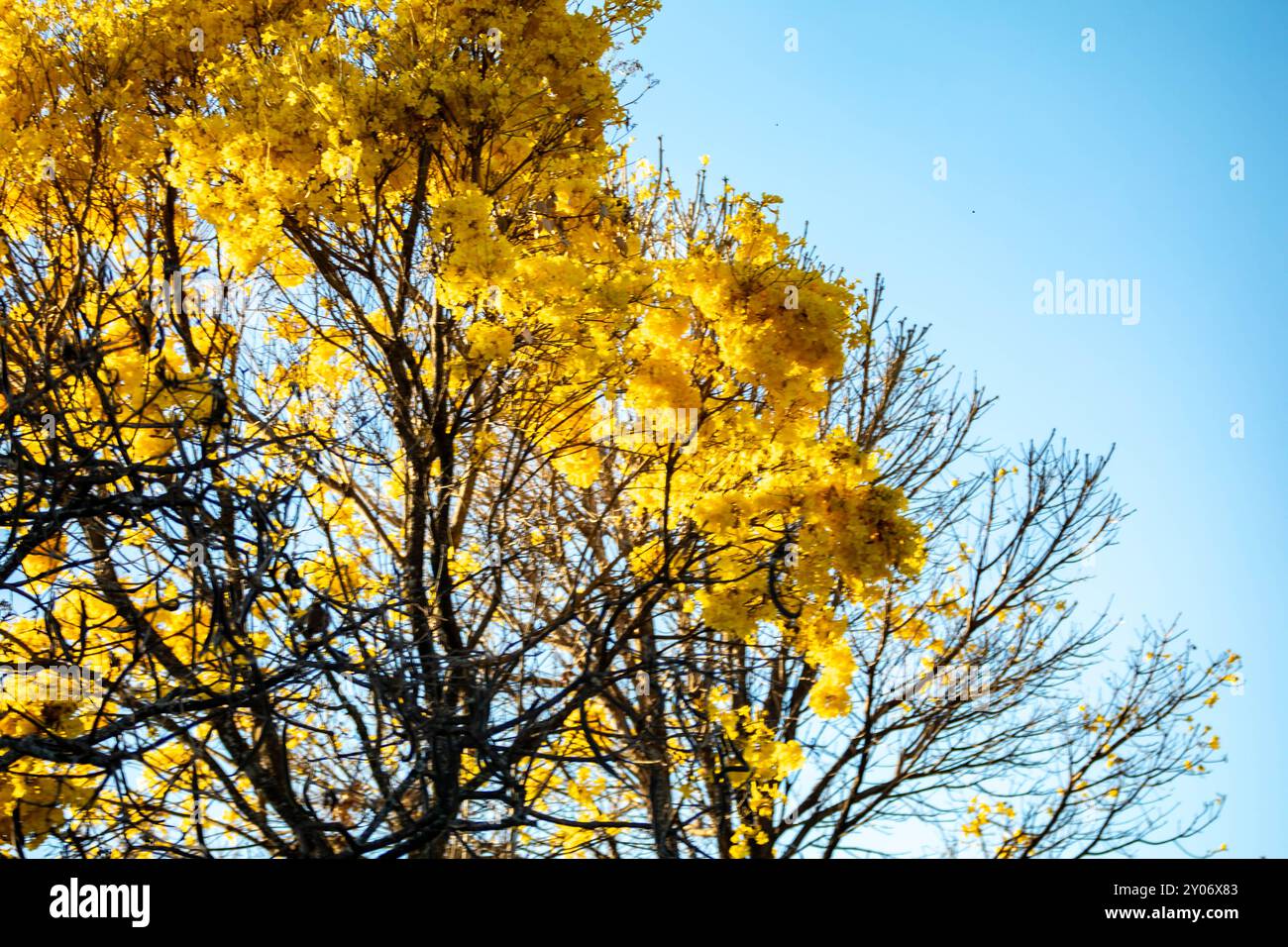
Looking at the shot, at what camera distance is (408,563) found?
6934mm

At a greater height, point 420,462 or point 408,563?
point 420,462

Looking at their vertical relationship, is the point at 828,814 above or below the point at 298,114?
below

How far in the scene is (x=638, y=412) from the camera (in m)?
7.23

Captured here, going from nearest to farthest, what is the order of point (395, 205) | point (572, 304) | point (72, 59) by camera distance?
point (572, 304)
point (395, 205)
point (72, 59)
